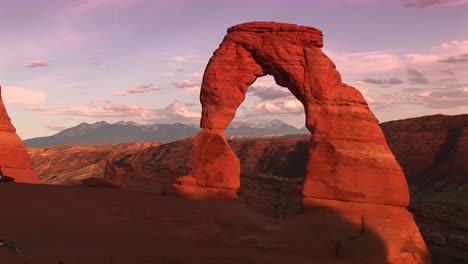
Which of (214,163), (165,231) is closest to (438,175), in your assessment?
(214,163)

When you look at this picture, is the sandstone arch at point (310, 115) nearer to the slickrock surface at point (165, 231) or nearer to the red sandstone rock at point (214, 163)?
the red sandstone rock at point (214, 163)

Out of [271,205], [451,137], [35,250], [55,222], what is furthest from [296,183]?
[35,250]

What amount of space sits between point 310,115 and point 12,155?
2087 cm

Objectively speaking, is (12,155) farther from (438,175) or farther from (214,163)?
(438,175)

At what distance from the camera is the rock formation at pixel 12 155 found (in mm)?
33031

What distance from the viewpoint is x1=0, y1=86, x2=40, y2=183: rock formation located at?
3303 cm

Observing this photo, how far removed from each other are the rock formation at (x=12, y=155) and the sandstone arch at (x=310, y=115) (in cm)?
1407

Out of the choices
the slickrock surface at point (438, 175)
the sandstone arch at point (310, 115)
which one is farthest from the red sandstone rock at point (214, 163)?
the slickrock surface at point (438, 175)

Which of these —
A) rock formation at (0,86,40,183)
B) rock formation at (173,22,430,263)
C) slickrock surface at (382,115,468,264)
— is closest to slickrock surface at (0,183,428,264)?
rock formation at (173,22,430,263)

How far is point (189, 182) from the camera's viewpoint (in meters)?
25.5

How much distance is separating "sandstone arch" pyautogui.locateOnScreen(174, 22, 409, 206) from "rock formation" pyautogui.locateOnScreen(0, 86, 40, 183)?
14.1 m

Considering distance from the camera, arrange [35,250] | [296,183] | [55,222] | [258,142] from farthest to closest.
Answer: [258,142]
[296,183]
[55,222]
[35,250]

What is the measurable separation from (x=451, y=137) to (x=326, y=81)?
45712 millimetres

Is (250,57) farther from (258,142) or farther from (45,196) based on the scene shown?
(258,142)
